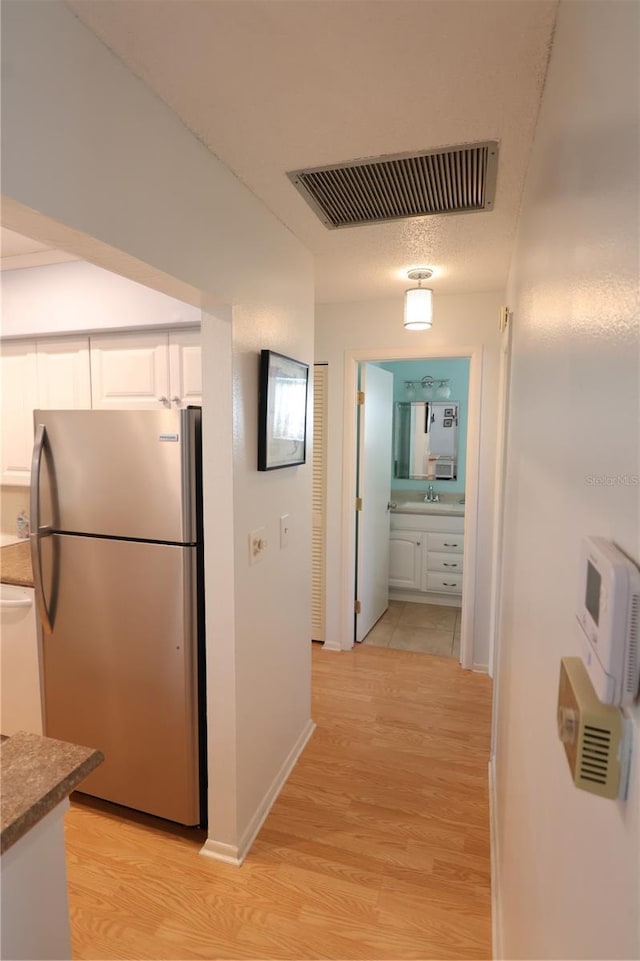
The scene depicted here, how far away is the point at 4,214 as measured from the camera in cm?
93

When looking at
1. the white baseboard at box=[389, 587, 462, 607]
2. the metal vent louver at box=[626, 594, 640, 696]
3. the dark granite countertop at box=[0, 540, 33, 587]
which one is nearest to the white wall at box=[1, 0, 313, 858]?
the dark granite countertop at box=[0, 540, 33, 587]

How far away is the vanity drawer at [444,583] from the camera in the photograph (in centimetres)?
421

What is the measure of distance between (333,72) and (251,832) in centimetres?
241

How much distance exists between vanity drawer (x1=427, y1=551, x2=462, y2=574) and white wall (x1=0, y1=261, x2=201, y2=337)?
294 centimetres

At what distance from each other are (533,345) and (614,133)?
0.70 metres

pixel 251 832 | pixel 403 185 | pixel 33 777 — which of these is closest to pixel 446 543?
pixel 251 832

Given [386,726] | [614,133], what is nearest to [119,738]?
[386,726]

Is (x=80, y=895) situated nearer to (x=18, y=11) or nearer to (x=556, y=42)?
(x=18, y=11)

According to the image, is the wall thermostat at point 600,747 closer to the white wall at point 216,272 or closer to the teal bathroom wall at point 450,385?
the white wall at point 216,272

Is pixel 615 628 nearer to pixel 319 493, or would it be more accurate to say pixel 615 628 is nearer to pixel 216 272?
pixel 216 272

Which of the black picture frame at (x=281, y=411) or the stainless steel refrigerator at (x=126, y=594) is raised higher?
the black picture frame at (x=281, y=411)

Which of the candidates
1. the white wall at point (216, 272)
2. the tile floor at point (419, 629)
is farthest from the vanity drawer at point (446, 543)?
the white wall at point (216, 272)

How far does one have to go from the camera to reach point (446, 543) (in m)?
4.21

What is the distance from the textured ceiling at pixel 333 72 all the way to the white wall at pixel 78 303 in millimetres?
725
